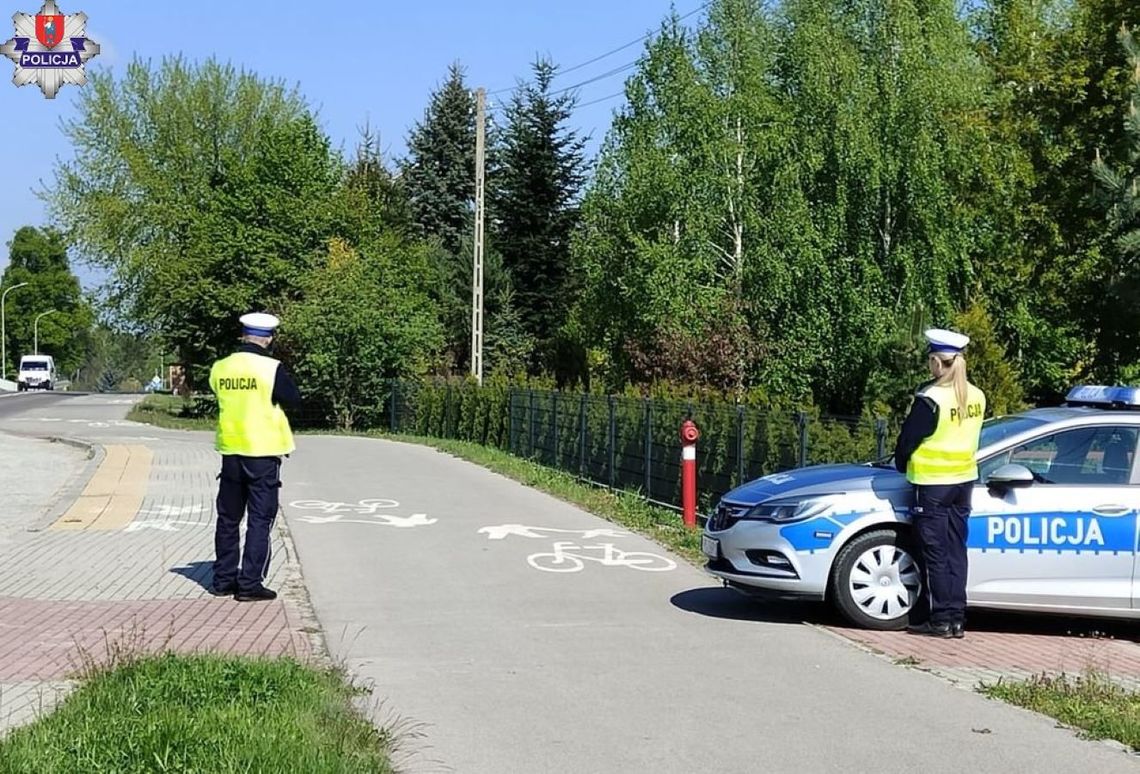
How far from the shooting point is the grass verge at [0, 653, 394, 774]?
4.88m

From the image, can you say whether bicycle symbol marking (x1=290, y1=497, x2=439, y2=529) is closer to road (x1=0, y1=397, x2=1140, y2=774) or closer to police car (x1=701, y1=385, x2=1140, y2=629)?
road (x1=0, y1=397, x2=1140, y2=774)

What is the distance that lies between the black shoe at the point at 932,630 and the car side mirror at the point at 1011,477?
97 cm

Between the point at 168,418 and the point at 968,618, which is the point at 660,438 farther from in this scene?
the point at 168,418

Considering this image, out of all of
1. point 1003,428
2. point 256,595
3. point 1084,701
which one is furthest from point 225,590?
point 1084,701

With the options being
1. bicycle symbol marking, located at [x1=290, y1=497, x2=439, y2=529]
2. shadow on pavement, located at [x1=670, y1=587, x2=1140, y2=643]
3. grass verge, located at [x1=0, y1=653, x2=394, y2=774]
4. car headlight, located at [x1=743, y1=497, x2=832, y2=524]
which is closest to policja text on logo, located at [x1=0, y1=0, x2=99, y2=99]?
bicycle symbol marking, located at [x1=290, y1=497, x2=439, y2=529]

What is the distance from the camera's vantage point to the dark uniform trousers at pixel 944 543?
27.3ft

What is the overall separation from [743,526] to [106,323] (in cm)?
5401

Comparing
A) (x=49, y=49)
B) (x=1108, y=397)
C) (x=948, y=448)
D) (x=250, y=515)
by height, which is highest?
(x=49, y=49)

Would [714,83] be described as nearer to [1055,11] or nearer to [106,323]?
[1055,11]

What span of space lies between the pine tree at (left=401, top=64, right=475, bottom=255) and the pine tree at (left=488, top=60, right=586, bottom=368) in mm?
6517

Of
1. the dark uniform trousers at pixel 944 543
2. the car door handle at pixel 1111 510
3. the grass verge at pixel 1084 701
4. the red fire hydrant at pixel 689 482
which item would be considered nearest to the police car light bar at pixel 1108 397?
the car door handle at pixel 1111 510

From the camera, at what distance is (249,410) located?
9.54 metres

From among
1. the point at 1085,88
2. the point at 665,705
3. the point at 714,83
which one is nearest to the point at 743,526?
the point at 665,705

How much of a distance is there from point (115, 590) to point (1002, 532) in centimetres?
632
